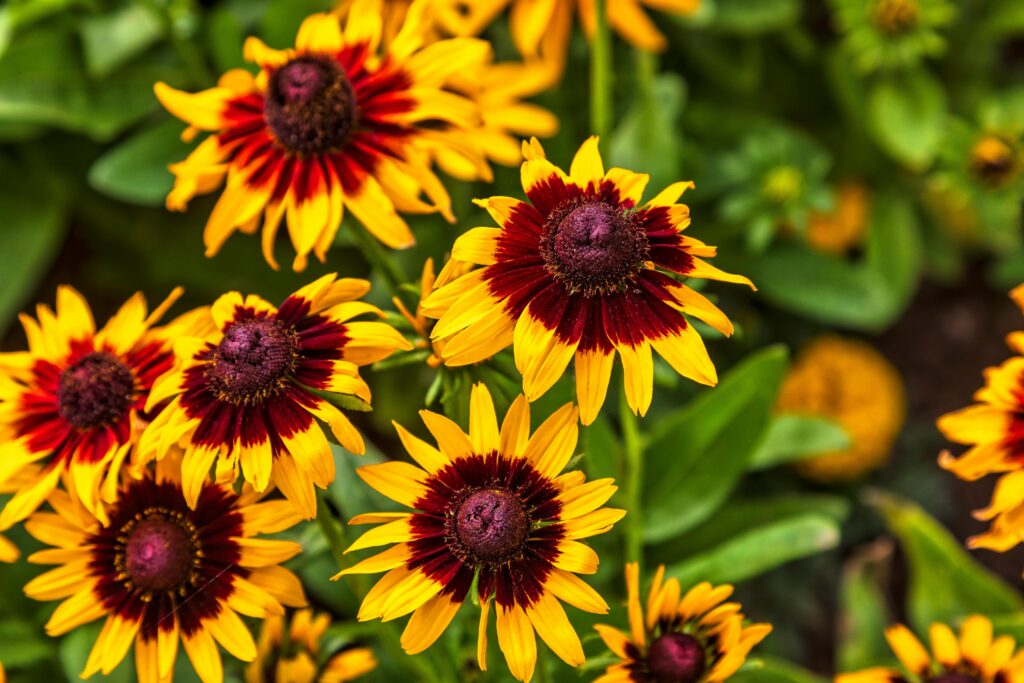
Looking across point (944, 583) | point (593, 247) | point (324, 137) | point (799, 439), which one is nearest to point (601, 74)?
point (324, 137)

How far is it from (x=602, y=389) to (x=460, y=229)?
1.74 feet

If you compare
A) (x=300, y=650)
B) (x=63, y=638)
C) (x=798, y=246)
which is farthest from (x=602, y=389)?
(x=798, y=246)

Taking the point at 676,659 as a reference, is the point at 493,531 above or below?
above

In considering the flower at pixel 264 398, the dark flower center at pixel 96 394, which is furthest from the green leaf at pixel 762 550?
the dark flower center at pixel 96 394

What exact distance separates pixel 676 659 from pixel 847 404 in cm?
89

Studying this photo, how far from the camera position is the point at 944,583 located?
1.25 metres

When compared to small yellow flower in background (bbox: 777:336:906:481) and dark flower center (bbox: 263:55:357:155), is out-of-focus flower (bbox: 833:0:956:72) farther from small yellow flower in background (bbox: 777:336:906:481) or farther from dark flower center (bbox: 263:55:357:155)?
dark flower center (bbox: 263:55:357:155)

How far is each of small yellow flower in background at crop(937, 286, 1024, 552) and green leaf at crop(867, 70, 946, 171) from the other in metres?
0.72

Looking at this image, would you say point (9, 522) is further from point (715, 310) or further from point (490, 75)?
point (490, 75)

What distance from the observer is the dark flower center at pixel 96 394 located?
0.84m

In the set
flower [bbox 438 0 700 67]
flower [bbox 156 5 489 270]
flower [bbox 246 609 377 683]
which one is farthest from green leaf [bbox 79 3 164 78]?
flower [bbox 246 609 377 683]

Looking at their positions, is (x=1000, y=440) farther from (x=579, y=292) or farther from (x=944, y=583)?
(x=944, y=583)

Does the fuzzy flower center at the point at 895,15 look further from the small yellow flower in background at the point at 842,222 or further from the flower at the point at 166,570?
the flower at the point at 166,570

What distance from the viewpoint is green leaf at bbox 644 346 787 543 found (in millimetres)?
1174
